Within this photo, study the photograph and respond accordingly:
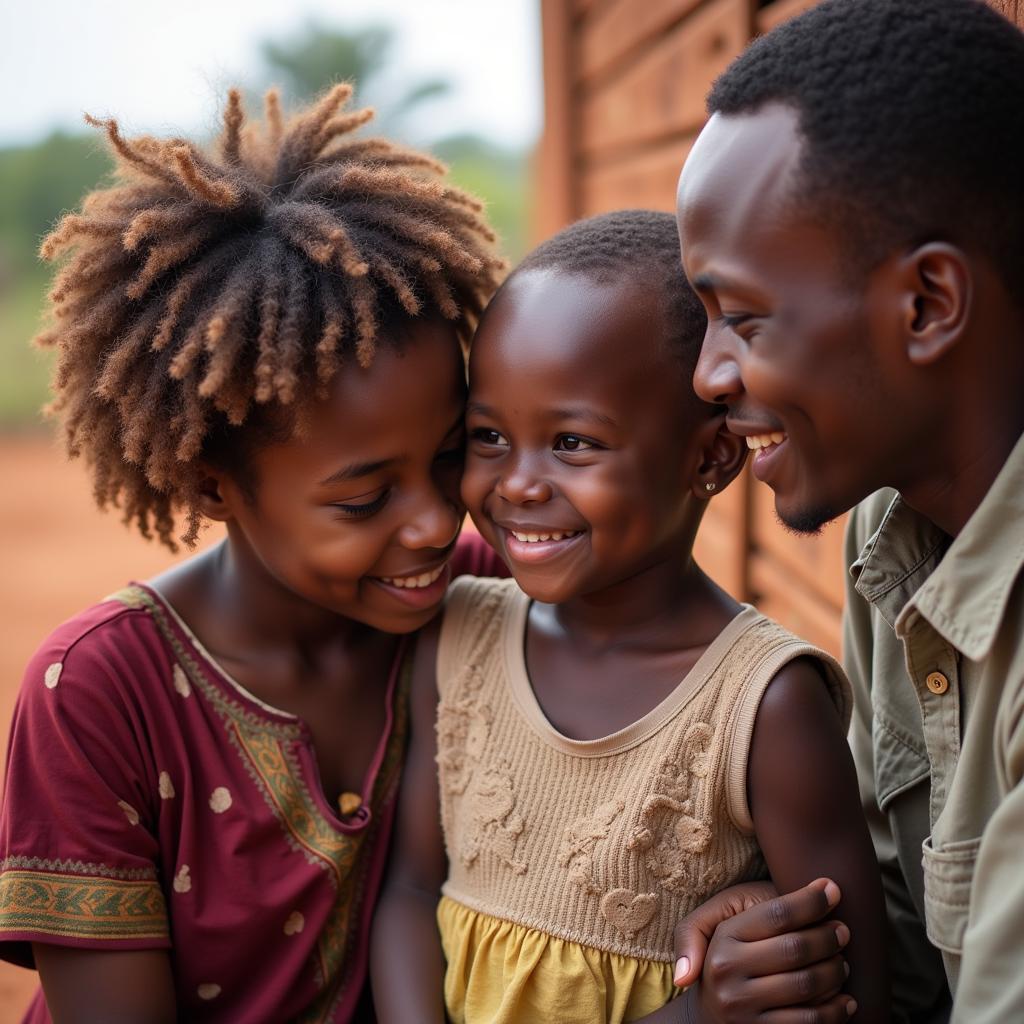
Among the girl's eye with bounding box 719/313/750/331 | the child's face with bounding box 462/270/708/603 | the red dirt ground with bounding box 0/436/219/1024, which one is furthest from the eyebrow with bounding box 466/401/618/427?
the red dirt ground with bounding box 0/436/219/1024

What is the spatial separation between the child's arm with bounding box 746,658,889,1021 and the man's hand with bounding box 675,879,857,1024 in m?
0.04

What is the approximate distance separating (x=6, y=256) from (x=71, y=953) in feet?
51.8

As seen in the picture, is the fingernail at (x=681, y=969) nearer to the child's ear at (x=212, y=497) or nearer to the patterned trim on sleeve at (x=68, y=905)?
the patterned trim on sleeve at (x=68, y=905)

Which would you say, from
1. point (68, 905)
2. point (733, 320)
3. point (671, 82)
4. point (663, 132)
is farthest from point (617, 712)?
point (663, 132)

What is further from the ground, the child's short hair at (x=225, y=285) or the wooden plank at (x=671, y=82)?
the child's short hair at (x=225, y=285)

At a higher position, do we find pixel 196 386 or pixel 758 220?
pixel 758 220

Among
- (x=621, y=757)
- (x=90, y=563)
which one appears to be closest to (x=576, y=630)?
(x=621, y=757)

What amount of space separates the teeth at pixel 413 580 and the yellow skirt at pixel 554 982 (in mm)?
544

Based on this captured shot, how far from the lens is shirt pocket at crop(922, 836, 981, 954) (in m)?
1.50

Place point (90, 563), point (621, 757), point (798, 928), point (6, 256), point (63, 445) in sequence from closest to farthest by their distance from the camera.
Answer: point (798, 928) → point (621, 757) → point (63, 445) → point (90, 563) → point (6, 256)

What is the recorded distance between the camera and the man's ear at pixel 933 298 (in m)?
1.38

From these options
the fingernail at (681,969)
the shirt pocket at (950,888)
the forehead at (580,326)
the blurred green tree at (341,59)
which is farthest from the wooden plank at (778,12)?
the blurred green tree at (341,59)

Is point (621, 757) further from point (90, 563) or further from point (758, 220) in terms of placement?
point (90, 563)

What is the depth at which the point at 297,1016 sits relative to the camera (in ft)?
6.59
